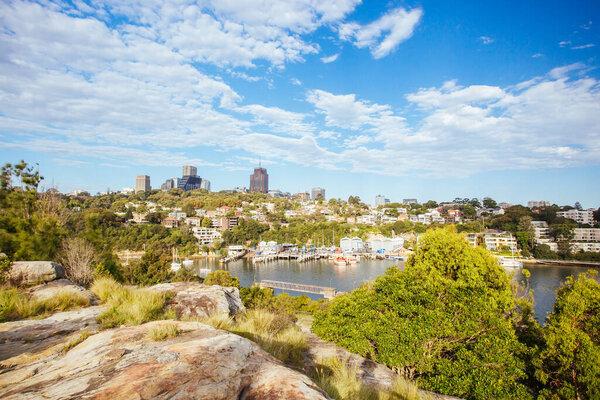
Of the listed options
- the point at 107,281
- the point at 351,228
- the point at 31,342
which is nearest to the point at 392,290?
the point at 31,342

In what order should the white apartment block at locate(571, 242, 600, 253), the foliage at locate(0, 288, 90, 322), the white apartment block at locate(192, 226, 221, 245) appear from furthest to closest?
the white apartment block at locate(192, 226, 221, 245)
the white apartment block at locate(571, 242, 600, 253)
the foliage at locate(0, 288, 90, 322)

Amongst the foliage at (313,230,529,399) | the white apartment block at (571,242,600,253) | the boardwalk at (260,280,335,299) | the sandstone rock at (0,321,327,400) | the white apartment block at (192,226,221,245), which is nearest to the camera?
the sandstone rock at (0,321,327,400)

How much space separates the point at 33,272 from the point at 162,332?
14.7 feet

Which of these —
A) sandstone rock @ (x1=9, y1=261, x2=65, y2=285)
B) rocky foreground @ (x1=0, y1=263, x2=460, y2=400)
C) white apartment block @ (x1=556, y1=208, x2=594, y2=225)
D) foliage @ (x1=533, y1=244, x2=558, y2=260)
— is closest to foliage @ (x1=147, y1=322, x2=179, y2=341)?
rocky foreground @ (x1=0, y1=263, x2=460, y2=400)

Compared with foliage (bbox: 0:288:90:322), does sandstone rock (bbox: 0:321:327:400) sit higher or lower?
higher

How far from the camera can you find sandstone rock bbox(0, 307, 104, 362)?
2.74 m

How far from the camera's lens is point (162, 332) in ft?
8.86

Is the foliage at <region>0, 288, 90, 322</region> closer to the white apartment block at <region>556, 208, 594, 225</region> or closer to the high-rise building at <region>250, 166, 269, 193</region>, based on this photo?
the white apartment block at <region>556, 208, 594, 225</region>

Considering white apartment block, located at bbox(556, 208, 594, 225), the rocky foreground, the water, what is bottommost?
the water

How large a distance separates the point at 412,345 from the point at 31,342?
178 inches

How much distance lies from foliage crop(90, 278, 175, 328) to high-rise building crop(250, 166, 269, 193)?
167 metres

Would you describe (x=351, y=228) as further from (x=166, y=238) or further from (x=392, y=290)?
(x=392, y=290)

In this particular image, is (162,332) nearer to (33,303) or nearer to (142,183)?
(33,303)

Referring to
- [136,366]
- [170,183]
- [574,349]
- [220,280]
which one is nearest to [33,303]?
[136,366]
